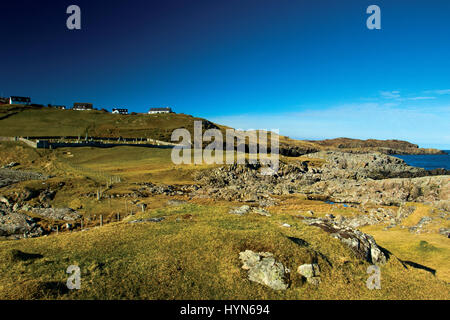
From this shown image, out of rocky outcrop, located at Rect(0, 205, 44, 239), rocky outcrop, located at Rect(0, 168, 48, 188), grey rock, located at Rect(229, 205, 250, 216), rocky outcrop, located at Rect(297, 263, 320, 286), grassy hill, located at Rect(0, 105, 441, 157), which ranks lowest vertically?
rocky outcrop, located at Rect(0, 205, 44, 239)

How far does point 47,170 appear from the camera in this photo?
216 ft

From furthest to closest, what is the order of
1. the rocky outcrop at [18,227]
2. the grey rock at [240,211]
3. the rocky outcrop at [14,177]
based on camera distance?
the rocky outcrop at [14,177]
the rocky outcrop at [18,227]
the grey rock at [240,211]

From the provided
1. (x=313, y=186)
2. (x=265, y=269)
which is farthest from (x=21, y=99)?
(x=265, y=269)

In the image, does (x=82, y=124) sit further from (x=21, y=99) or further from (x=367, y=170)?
(x=367, y=170)

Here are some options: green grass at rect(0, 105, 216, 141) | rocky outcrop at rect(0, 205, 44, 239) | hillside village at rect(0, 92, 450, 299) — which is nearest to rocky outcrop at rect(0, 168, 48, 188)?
hillside village at rect(0, 92, 450, 299)

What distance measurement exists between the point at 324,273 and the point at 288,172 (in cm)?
7372

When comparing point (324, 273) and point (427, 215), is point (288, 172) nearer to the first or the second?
point (427, 215)

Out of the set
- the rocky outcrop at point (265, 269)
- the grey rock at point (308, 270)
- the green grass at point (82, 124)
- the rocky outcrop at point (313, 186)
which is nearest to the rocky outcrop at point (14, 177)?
the rocky outcrop at point (313, 186)

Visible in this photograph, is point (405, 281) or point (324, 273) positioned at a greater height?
point (324, 273)

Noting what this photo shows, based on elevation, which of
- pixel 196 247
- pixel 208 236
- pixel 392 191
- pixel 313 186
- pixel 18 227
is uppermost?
pixel 208 236

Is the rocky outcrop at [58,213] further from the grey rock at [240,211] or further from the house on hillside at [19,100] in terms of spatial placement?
the house on hillside at [19,100]

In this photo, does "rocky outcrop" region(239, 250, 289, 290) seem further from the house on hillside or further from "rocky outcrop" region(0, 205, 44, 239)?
the house on hillside
